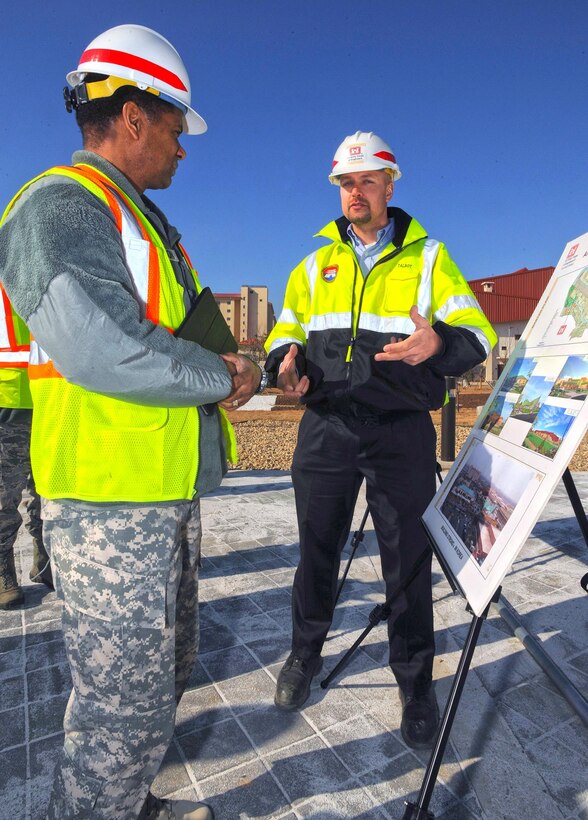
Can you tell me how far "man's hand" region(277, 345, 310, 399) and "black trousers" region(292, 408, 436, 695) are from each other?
0.18 m

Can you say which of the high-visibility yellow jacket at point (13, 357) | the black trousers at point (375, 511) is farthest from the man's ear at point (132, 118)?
the high-visibility yellow jacket at point (13, 357)

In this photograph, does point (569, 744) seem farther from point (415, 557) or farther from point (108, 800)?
point (108, 800)

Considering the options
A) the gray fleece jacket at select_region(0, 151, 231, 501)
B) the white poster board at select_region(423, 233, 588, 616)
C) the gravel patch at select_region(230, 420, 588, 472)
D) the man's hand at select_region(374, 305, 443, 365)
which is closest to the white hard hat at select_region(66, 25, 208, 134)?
the gray fleece jacket at select_region(0, 151, 231, 501)

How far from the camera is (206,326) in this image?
1624 millimetres

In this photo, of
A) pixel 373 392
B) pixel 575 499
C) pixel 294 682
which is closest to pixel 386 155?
pixel 373 392

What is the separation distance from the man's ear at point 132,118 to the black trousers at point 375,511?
1477mm

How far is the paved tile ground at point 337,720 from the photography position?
1.98m

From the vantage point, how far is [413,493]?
100 inches

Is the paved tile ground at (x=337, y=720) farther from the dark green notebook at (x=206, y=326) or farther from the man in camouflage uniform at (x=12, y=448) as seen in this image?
the dark green notebook at (x=206, y=326)

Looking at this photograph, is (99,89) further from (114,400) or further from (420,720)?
(420,720)

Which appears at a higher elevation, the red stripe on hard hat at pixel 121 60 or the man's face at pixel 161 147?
the red stripe on hard hat at pixel 121 60

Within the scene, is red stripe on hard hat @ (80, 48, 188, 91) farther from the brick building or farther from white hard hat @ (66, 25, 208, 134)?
the brick building

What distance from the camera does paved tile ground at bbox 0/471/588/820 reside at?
6.49ft

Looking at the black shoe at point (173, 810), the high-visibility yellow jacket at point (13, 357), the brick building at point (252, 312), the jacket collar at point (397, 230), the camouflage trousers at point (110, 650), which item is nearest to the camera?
the camouflage trousers at point (110, 650)
